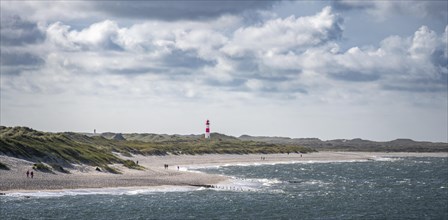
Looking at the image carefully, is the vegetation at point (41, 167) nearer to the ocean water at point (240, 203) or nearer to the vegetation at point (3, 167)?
the vegetation at point (3, 167)

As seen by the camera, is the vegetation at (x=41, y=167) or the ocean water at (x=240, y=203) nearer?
the ocean water at (x=240, y=203)

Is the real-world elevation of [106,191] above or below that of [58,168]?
below

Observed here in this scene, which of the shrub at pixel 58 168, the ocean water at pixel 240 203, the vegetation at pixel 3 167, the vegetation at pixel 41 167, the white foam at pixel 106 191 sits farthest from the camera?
the shrub at pixel 58 168

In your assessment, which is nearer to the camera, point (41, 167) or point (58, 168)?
point (41, 167)

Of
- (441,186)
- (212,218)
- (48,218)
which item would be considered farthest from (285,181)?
(48,218)

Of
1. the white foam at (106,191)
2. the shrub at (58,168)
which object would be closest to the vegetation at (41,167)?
the shrub at (58,168)

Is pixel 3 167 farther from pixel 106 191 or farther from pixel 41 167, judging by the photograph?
pixel 106 191

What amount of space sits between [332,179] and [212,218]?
52.1m

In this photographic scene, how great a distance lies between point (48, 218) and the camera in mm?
52125

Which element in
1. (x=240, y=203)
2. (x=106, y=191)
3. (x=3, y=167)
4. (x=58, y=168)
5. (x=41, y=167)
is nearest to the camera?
(x=240, y=203)

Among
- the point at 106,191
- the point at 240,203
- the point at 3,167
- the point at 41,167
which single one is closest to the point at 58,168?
the point at 41,167

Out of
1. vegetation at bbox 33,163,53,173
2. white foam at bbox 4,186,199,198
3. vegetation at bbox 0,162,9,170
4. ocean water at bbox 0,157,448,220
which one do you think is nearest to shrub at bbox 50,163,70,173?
vegetation at bbox 33,163,53,173

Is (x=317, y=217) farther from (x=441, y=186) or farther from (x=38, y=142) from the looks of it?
(x=38, y=142)

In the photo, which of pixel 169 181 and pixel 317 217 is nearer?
pixel 317 217
